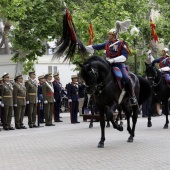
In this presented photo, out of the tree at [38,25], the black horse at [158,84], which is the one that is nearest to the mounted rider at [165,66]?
the black horse at [158,84]

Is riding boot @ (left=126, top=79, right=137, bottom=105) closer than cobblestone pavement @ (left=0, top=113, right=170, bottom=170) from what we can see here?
No

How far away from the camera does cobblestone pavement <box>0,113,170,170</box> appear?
10.6 m

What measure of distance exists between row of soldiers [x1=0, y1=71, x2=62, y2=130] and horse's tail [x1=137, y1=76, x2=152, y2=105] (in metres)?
6.27

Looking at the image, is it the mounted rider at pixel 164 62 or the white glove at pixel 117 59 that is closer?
the white glove at pixel 117 59

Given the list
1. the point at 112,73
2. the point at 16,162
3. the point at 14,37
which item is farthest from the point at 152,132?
the point at 14,37

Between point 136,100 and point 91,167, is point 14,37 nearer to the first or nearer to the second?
point 136,100

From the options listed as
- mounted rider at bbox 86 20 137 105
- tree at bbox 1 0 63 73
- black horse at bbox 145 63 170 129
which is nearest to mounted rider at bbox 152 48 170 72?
black horse at bbox 145 63 170 129

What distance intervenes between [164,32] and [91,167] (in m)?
31.7

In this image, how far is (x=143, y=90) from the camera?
15.9m

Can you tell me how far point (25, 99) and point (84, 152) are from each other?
29.7 ft

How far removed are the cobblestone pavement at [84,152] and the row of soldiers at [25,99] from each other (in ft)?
10.0

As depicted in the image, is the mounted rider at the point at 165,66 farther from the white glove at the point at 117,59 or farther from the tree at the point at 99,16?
the tree at the point at 99,16

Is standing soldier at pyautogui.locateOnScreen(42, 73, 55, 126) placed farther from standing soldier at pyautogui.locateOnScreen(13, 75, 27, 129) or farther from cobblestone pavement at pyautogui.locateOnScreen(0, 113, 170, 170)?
cobblestone pavement at pyautogui.locateOnScreen(0, 113, 170, 170)

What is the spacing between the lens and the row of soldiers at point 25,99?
67.2ft
